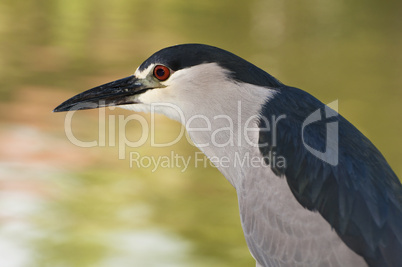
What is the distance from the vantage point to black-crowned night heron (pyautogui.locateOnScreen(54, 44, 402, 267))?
1361 millimetres

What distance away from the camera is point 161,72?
64.2 inches

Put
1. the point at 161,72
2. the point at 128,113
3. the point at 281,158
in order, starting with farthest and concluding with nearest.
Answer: the point at 128,113 < the point at 161,72 < the point at 281,158

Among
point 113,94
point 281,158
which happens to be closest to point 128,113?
point 113,94

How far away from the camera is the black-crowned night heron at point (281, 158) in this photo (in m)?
1.36

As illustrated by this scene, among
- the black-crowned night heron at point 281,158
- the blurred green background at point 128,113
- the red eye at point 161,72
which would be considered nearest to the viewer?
the black-crowned night heron at point 281,158

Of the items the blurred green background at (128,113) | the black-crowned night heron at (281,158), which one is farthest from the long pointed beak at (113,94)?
the blurred green background at (128,113)

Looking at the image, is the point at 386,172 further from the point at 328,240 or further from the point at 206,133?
the point at 206,133

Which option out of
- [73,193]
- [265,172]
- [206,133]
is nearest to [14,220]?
[73,193]

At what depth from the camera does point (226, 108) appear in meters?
1.59

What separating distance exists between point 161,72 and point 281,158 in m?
0.41

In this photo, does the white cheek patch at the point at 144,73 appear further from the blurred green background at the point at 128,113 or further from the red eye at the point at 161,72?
the blurred green background at the point at 128,113

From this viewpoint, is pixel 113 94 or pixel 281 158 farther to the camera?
pixel 113 94

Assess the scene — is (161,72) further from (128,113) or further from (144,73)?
(128,113)

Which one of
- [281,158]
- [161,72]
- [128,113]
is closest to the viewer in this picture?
[281,158]
